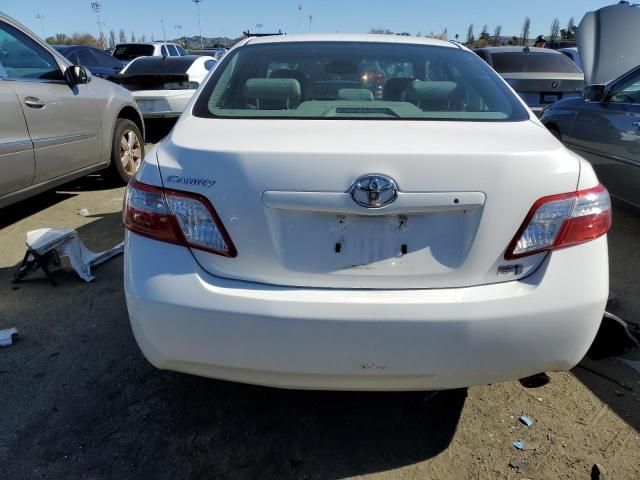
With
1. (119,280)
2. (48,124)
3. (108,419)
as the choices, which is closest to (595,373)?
(108,419)

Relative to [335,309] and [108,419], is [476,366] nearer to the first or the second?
[335,309]

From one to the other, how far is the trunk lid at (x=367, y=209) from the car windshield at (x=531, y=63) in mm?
7001

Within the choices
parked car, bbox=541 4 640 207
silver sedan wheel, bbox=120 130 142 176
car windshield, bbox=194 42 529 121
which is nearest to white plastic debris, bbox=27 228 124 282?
car windshield, bbox=194 42 529 121

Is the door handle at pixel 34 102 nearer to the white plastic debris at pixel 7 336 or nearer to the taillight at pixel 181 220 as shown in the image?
the white plastic debris at pixel 7 336

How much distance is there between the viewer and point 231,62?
113 inches

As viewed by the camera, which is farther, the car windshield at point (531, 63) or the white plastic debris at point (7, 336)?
the car windshield at point (531, 63)

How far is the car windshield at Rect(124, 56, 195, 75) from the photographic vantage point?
343 inches

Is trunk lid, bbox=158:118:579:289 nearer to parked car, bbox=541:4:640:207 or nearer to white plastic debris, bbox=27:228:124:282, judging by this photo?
white plastic debris, bbox=27:228:124:282

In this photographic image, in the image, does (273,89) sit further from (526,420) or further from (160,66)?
(160,66)

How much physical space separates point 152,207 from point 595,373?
223cm

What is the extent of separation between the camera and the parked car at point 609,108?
4.31 meters

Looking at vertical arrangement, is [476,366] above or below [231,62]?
below

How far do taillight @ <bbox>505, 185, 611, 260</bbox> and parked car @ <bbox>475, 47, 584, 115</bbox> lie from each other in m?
6.34

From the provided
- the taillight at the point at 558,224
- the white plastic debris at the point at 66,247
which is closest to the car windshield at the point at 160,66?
the white plastic debris at the point at 66,247
